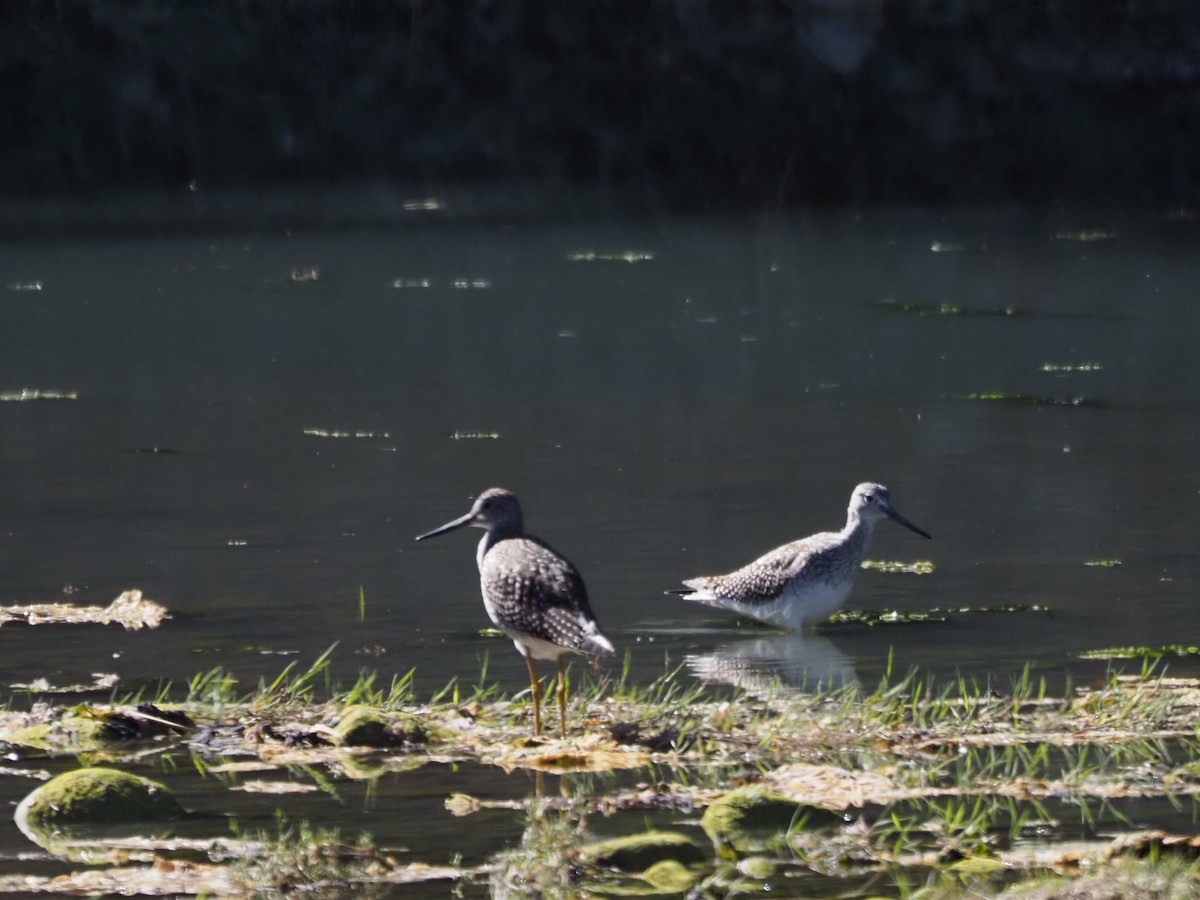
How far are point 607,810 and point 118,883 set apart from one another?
127cm

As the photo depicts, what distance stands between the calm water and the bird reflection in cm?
3

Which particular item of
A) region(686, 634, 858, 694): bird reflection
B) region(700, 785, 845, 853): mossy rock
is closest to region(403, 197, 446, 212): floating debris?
region(686, 634, 858, 694): bird reflection

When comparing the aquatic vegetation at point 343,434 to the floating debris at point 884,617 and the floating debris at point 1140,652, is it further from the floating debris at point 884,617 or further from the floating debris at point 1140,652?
the floating debris at point 1140,652

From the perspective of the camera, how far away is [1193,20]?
3650 centimetres

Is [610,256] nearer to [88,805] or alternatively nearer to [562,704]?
[562,704]

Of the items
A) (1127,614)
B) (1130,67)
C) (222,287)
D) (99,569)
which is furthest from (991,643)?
(1130,67)

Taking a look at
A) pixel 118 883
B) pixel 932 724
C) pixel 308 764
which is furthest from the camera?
Answer: pixel 932 724

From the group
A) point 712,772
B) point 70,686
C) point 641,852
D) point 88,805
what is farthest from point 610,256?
point 641,852

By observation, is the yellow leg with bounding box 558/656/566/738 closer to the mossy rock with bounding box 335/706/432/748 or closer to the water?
the mossy rock with bounding box 335/706/432/748

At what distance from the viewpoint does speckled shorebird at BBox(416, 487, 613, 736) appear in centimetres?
711

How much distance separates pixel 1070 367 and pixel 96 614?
30.9ft

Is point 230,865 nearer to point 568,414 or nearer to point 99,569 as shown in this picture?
point 99,569

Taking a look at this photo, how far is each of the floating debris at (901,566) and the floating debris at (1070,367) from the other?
6.42 m

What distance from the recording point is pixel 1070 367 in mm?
16828
